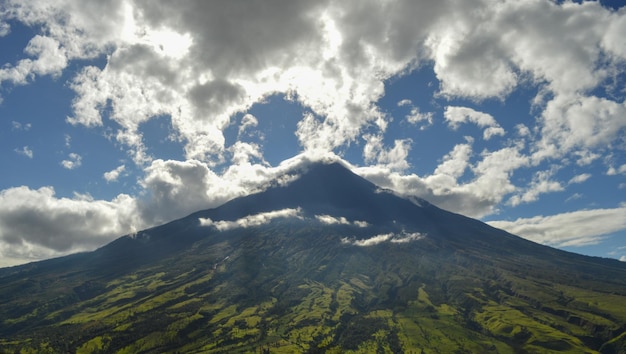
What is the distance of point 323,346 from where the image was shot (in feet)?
520
